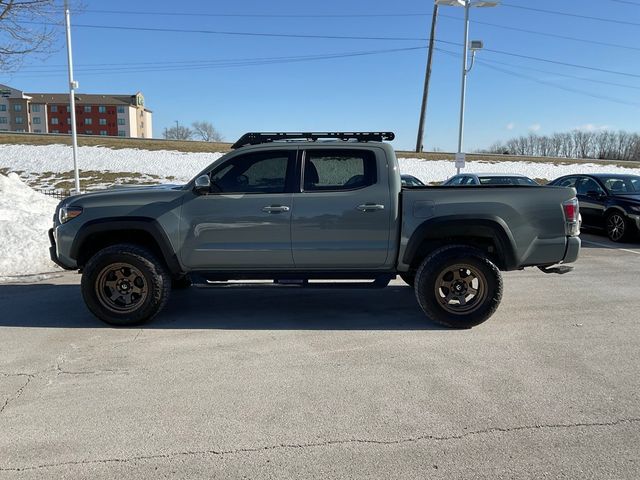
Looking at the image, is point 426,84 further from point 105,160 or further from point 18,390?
point 18,390

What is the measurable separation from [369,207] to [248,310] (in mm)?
1942

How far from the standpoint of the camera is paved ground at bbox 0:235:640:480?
2770mm

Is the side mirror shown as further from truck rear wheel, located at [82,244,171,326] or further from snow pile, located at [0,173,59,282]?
snow pile, located at [0,173,59,282]

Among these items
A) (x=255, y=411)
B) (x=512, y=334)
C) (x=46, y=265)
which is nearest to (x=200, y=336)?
(x=255, y=411)

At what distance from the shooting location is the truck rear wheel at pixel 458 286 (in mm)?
4965

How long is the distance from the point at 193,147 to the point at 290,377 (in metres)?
39.7

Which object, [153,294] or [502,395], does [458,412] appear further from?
[153,294]

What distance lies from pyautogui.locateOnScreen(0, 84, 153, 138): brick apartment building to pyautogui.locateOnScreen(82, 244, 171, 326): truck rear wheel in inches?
4734

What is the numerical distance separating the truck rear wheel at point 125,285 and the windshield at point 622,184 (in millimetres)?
10883

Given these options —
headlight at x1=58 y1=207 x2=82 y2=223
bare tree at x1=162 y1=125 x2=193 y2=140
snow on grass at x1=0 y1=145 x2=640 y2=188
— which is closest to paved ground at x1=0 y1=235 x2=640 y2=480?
headlight at x1=58 y1=207 x2=82 y2=223

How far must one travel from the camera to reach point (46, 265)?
8.12 metres

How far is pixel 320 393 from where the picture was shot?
3.60m

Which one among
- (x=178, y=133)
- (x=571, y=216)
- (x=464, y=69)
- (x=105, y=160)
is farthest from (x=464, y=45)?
(x=178, y=133)

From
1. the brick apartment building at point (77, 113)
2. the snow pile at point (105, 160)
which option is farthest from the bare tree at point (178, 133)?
the snow pile at point (105, 160)
